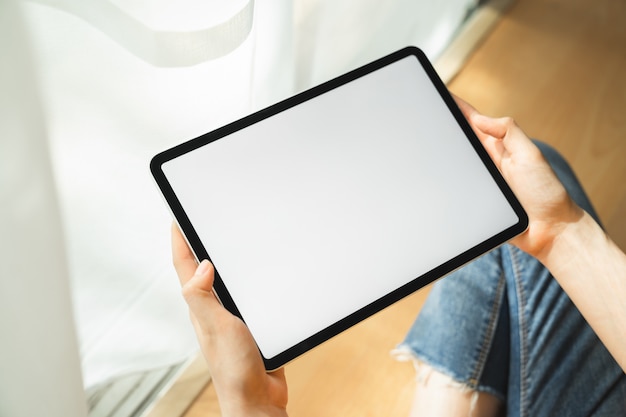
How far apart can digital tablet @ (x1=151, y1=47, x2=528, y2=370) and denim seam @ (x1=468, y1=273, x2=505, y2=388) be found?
0.23 m

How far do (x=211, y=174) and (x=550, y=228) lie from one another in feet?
1.30

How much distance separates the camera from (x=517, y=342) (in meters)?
0.77

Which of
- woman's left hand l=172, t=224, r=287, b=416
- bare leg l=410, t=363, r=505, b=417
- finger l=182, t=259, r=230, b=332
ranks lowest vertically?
bare leg l=410, t=363, r=505, b=417

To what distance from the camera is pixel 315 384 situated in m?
0.83

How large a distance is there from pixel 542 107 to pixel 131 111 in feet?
2.81

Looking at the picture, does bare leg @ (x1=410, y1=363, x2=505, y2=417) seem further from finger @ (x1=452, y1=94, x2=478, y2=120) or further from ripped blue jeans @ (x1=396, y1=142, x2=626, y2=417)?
finger @ (x1=452, y1=94, x2=478, y2=120)

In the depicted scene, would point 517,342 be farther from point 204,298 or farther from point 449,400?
point 204,298

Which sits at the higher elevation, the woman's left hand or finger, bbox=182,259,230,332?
finger, bbox=182,259,230,332

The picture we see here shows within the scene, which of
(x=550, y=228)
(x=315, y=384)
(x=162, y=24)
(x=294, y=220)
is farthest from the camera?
(x=315, y=384)

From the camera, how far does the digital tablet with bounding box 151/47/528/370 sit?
531mm

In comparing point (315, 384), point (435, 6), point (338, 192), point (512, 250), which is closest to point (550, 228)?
point (512, 250)

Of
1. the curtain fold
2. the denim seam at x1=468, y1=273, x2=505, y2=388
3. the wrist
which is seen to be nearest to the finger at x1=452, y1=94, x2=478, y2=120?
the wrist

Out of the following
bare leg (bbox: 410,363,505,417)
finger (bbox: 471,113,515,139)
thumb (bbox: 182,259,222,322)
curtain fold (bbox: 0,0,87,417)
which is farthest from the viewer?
bare leg (bbox: 410,363,505,417)

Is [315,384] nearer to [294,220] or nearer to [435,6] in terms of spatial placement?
[294,220]
